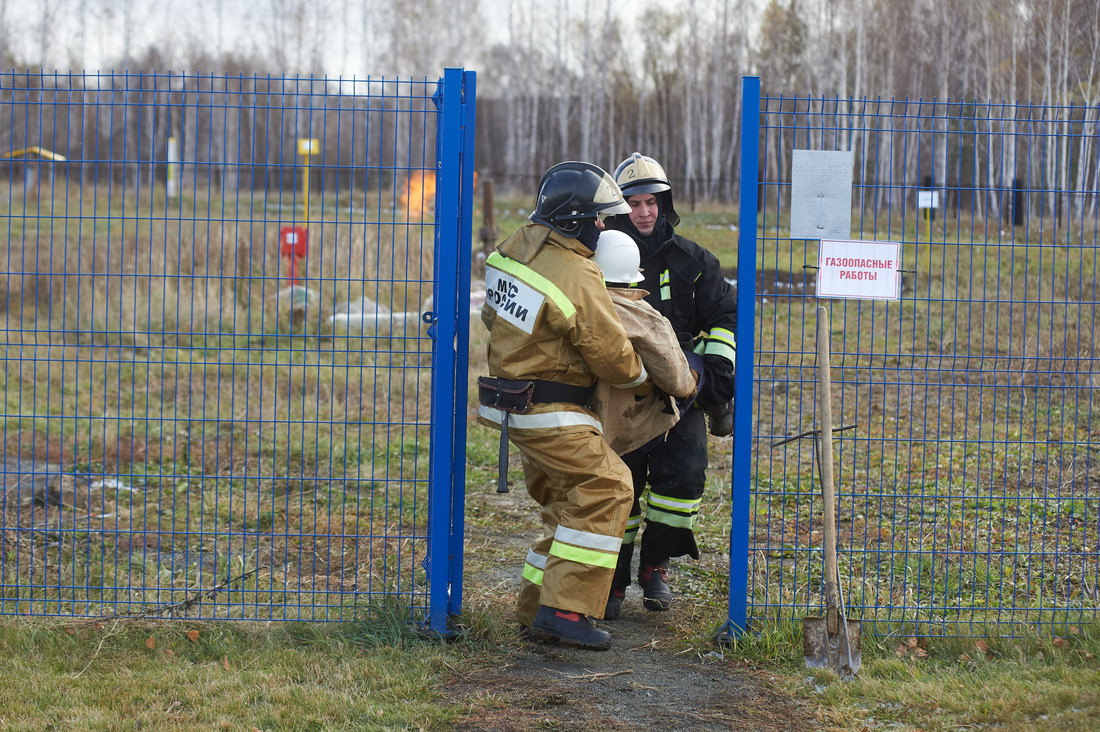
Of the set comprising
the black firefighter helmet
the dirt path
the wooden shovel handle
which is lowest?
the dirt path

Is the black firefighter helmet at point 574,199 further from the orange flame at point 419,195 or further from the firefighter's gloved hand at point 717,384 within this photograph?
the firefighter's gloved hand at point 717,384

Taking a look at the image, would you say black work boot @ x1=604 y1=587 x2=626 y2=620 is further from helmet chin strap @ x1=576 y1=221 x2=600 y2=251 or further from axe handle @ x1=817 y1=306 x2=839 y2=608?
helmet chin strap @ x1=576 y1=221 x2=600 y2=251

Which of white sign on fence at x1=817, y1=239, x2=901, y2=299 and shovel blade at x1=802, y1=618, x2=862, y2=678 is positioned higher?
white sign on fence at x1=817, y1=239, x2=901, y2=299

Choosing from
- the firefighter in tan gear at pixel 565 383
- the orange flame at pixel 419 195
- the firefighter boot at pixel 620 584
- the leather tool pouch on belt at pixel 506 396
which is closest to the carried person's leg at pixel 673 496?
the firefighter boot at pixel 620 584

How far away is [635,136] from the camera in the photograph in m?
46.7

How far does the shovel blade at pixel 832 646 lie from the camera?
4160mm

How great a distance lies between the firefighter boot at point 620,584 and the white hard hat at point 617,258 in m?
1.40

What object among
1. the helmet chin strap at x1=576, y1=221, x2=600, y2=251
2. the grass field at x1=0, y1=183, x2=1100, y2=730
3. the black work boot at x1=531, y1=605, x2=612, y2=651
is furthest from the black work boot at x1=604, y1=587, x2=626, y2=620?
the helmet chin strap at x1=576, y1=221, x2=600, y2=251

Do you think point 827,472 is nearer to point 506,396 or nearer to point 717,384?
point 717,384

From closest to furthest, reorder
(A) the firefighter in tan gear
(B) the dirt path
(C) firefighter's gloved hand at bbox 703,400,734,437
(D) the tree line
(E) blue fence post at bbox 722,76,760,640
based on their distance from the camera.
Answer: (B) the dirt path, (A) the firefighter in tan gear, (E) blue fence post at bbox 722,76,760,640, (C) firefighter's gloved hand at bbox 703,400,734,437, (D) the tree line

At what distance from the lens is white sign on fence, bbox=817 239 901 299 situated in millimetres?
4270

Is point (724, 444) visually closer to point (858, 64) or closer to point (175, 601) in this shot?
point (175, 601)

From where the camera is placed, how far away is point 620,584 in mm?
4941

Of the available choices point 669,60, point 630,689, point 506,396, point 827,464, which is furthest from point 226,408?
point 669,60
